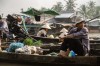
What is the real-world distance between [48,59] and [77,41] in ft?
2.60

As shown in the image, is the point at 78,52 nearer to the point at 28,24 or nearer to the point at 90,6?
the point at 28,24

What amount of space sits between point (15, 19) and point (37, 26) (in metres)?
5.55

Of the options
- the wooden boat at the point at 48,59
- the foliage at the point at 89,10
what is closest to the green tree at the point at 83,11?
the foliage at the point at 89,10

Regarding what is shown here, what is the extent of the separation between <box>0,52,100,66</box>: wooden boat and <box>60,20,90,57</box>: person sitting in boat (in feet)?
0.62

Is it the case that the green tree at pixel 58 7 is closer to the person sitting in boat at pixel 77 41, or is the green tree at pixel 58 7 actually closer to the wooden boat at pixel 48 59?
the wooden boat at pixel 48 59

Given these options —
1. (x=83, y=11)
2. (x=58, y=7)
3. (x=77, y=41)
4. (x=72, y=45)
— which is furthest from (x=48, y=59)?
(x=58, y=7)

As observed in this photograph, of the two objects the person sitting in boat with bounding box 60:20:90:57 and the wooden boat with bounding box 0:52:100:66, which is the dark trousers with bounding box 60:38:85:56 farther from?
the wooden boat with bounding box 0:52:100:66

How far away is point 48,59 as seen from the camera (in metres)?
5.64

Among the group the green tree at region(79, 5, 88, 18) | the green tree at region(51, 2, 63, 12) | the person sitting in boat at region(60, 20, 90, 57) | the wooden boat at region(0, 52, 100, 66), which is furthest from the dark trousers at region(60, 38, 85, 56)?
the green tree at region(51, 2, 63, 12)

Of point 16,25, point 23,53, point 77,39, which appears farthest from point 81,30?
point 16,25

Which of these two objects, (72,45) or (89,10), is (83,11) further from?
(72,45)

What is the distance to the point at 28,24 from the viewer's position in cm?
1471

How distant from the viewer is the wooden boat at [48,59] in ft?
17.0

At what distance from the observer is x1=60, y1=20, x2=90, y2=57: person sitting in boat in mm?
5453
